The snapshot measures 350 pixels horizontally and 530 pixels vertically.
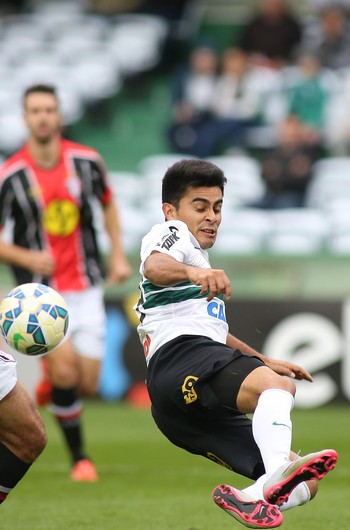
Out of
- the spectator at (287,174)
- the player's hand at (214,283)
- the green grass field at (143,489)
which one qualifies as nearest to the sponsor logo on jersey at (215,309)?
the player's hand at (214,283)

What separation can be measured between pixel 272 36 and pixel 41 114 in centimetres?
1008

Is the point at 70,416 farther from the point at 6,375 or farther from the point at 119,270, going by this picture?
Answer: the point at 6,375

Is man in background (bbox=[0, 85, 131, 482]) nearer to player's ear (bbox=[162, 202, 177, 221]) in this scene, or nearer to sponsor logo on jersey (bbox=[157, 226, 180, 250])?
player's ear (bbox=[162, 202, 177, 221])

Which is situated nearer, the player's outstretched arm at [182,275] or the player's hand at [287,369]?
the player's outstretched arm at [182,275]

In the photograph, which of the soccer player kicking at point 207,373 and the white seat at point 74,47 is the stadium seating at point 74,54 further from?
the soccer player kicking at point 207,373

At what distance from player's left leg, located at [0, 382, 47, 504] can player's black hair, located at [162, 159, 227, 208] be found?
1.16 metres

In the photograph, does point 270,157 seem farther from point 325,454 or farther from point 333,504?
point 325,454

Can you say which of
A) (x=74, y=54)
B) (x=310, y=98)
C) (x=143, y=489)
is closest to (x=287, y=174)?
(x=310, y=98)

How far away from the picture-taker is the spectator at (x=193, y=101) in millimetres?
16734

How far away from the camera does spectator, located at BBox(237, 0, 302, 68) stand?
17734mm

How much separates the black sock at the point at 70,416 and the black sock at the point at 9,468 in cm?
279

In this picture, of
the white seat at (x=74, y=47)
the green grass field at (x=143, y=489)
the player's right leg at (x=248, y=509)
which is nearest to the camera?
the player's right leg at (x=248, y=509)

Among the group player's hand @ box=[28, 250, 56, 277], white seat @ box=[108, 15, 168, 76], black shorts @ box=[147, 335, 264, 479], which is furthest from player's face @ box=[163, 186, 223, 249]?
white seat @ box=[108, 15, 168, 76]

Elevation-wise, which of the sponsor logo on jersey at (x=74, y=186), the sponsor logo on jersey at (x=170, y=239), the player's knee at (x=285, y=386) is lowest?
the player's knee at (x=285, y=386)
